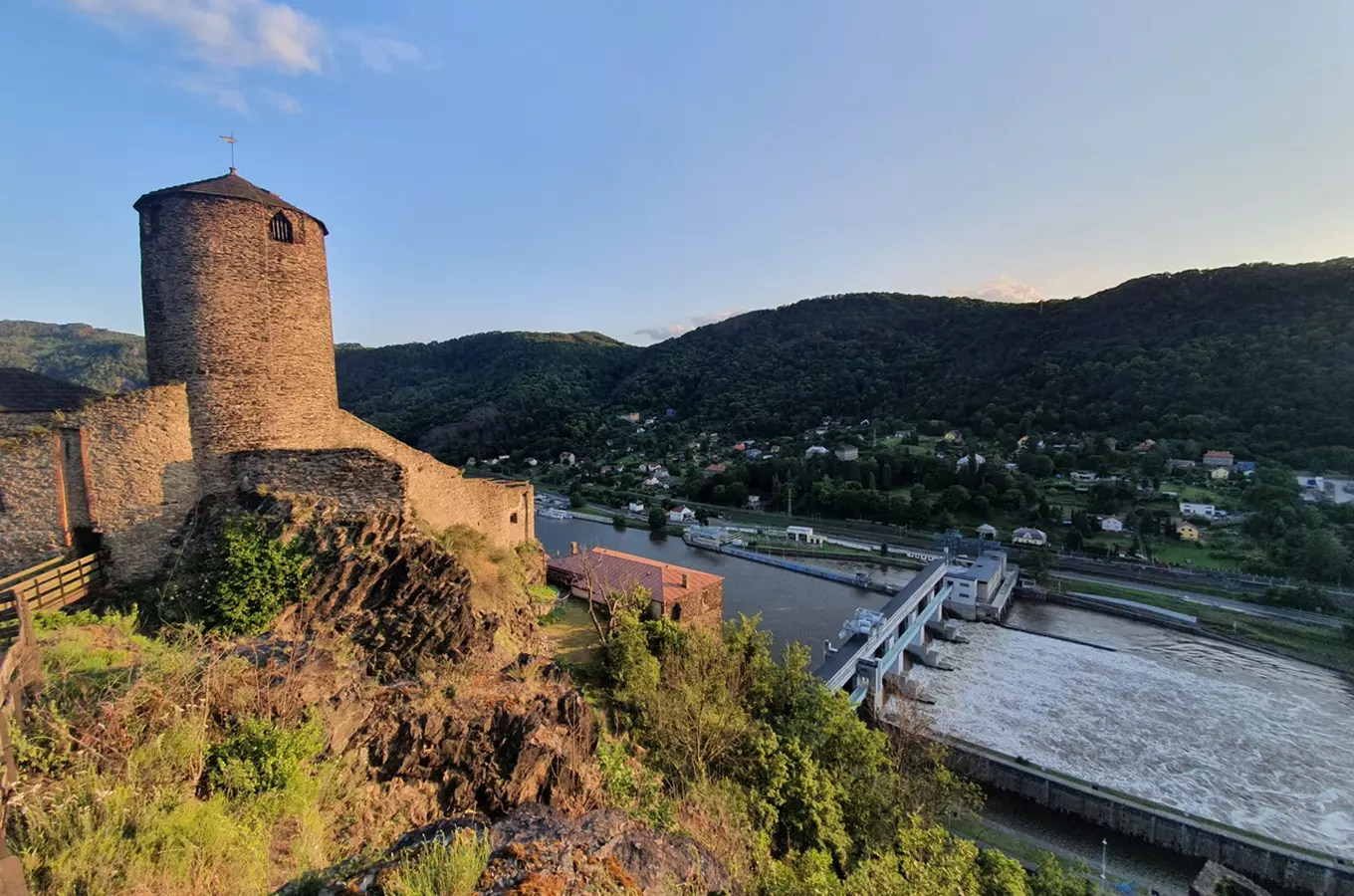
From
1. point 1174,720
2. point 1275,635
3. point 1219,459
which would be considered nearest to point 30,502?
point 1174,720

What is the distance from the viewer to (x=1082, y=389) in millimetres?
81375

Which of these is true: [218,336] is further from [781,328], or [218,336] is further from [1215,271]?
[781,328]

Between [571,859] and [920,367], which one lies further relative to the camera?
[920,367]

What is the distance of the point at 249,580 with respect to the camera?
8.33 meters

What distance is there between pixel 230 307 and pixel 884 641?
30.4 meters

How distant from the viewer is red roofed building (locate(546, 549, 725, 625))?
58.5ft

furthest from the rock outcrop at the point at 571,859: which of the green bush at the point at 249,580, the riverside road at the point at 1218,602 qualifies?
the riverside road at the point at 1218,602

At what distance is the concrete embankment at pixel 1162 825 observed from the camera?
18.1 m

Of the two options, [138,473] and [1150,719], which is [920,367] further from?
[138,473]

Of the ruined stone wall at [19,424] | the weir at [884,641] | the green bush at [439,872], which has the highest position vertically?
the ruined stone wall at [19,424]

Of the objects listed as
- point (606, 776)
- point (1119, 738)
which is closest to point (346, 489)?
point (606, 776)

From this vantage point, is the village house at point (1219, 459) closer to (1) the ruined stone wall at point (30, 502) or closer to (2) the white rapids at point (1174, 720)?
(2) the white rapids at point (1174, 720)

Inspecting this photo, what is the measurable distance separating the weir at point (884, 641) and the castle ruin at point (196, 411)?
21582mm

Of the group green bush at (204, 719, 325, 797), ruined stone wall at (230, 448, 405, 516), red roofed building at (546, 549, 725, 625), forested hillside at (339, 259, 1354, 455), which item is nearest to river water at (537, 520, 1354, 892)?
red roofed building at (546, 549, 725, 625)
